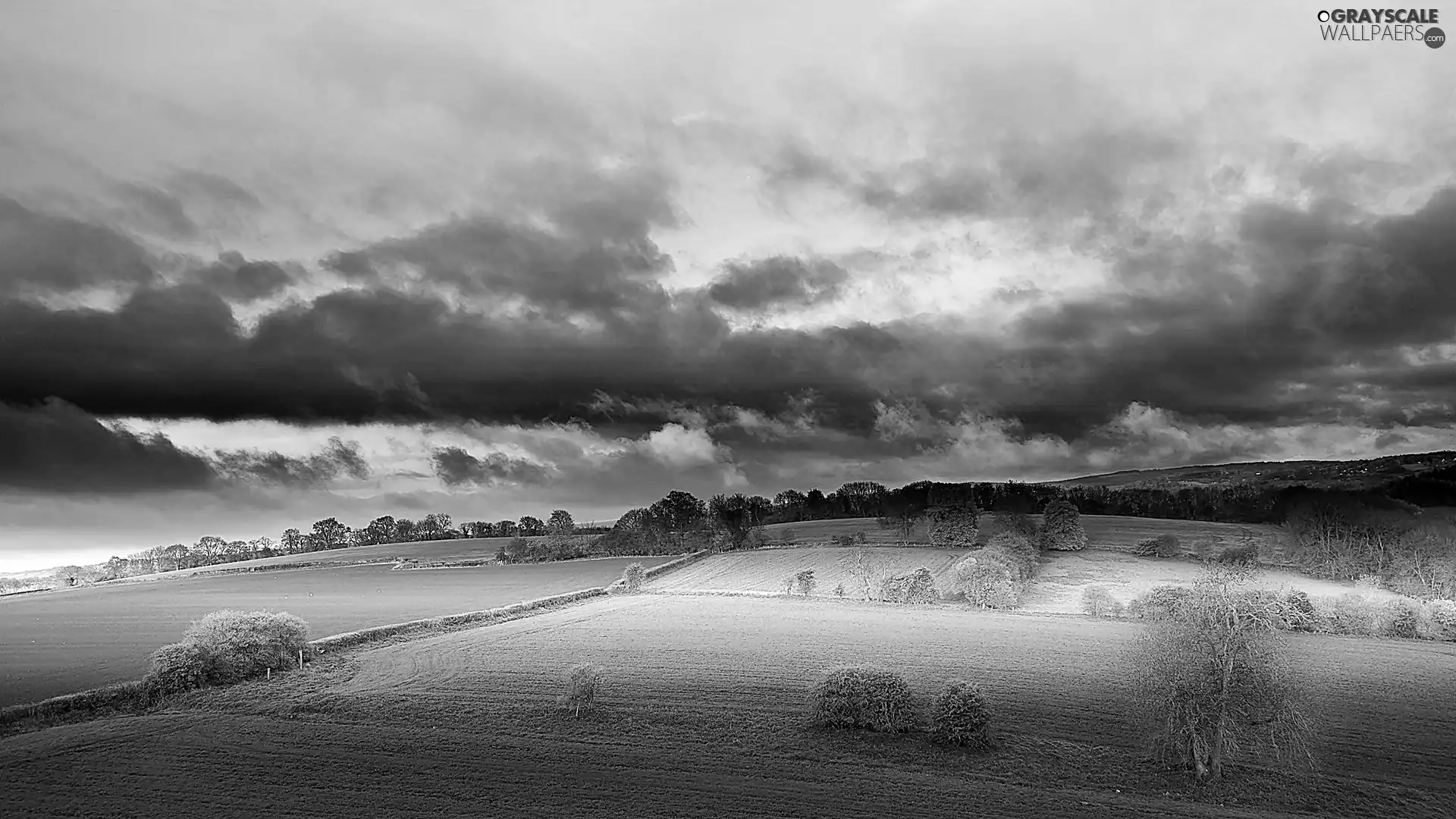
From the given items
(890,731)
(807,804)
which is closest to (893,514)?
(890,731)

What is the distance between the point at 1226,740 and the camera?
3712cm

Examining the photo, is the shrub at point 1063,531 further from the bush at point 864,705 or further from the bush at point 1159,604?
the bush at point 864,705

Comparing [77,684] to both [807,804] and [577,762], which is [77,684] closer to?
[577,762]

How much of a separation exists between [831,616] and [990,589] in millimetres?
21497

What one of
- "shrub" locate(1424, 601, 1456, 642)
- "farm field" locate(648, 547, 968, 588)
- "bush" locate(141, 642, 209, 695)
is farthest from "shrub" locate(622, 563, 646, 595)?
"shrub" locate(1424, 601, 1456, 642)

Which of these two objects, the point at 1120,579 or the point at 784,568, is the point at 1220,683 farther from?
the point at 784,568

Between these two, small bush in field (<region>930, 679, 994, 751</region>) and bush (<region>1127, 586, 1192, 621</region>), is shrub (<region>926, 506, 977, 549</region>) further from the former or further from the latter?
small bush in field (<region>930, 679, 994, 751</region>)

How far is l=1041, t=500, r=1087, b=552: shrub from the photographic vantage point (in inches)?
5025

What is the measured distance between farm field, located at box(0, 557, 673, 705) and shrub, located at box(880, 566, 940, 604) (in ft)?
158

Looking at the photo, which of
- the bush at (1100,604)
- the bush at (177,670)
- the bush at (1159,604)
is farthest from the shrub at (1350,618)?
the bush at (177,670)

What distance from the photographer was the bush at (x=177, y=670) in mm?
52188

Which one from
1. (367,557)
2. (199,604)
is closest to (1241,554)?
(199,604)

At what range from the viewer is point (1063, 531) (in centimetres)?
12850

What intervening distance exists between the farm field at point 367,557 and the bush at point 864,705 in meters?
140
